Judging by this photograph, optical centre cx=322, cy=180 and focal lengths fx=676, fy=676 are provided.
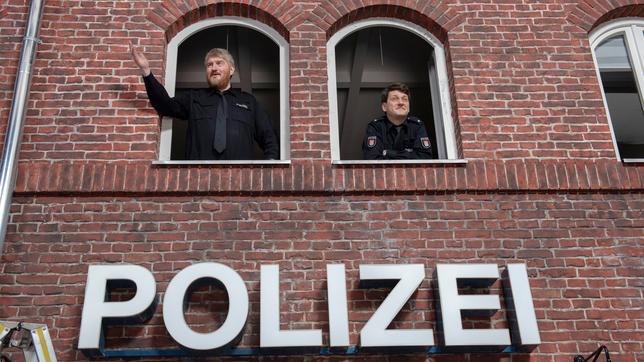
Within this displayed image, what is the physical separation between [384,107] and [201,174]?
185 centimetres

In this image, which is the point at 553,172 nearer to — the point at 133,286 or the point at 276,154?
the point at 276,154

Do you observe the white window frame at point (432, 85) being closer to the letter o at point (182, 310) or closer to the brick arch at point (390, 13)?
the brick arch at point (390, 13)

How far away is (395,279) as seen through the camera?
5004 millimetres

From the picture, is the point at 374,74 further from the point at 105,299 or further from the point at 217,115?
the point at 105,299

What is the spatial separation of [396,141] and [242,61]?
2410mm

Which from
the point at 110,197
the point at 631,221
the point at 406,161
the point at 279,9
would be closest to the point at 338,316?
the point at 406,161

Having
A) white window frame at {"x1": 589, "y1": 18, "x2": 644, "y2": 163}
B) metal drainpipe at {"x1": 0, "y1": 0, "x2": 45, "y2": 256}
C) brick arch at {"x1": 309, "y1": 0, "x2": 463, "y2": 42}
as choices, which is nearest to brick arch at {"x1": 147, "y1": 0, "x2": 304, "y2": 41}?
brick arch at {"x1": 309, "y1": 0, "x2": 463, "y2": 42}

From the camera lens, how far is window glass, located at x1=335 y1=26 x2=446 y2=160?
7.17 metres

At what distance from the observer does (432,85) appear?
6562 mm

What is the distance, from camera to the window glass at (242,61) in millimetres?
7156

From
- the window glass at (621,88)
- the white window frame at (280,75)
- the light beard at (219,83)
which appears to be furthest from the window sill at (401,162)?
the window glass at (621,88)

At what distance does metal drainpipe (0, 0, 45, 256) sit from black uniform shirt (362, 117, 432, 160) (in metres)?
2.87

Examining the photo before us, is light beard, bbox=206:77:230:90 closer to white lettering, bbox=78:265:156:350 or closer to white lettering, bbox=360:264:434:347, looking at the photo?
white lettering, bbox=78:265:156:350

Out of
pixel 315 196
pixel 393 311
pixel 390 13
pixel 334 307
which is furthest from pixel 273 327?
pixel 390 13
